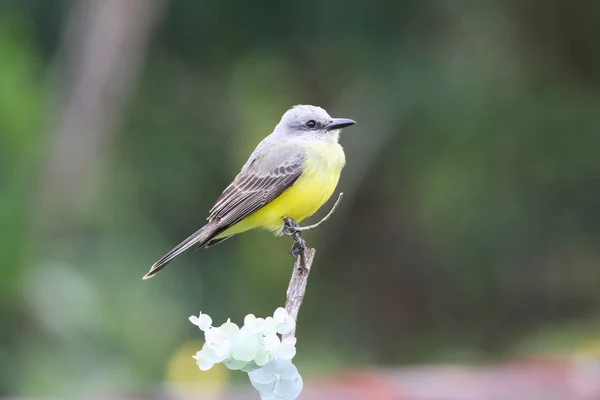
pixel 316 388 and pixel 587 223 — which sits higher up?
pixel 587 223

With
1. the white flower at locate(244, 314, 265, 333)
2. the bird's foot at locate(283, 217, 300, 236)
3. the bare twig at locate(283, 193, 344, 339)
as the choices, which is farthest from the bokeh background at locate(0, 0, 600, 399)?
the white flower at locate(244, 314, 265, 333)

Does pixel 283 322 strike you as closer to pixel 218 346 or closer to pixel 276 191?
pixel 218 346

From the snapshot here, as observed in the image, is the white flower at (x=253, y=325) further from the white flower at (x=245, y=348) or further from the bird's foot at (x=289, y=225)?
the bird's foot at (x=289, y=225)

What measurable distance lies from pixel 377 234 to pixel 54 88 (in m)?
3.55

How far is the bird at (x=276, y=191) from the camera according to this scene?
332 cm

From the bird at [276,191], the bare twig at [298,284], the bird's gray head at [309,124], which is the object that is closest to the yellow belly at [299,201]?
the bird at [276,191]

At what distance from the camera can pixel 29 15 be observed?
7773mm

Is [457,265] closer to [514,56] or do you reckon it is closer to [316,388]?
[514,56]

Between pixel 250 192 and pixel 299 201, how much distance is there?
0.18 metres

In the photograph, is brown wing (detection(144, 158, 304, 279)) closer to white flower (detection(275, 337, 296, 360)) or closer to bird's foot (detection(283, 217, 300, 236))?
bird's foot (detection(283, 217, 300, 236))

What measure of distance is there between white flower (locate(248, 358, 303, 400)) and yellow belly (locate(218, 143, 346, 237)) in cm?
193

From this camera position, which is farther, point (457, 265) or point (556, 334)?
point (457, 265)

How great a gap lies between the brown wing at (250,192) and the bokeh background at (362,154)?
11.5 ft

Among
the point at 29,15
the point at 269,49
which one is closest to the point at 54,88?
the point at 29,15
